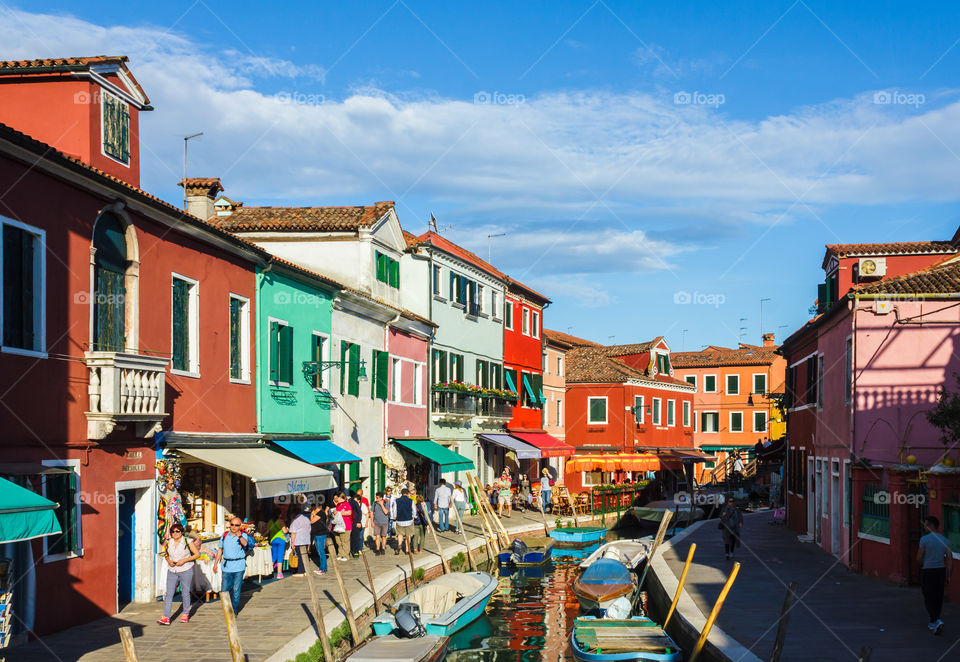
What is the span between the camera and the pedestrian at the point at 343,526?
23.3 meters

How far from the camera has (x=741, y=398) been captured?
241 ft

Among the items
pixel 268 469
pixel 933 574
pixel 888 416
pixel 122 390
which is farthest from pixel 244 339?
pixel 888 416

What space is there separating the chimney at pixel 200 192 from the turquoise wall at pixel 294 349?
14.6 ft

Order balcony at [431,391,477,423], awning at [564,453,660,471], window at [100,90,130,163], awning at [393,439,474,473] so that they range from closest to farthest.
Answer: window at [100,90,130,163], awning at [393,439,474,473], balcony at [431,391,477,423], awning at [564,453,660,471]

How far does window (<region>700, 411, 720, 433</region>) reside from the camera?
73688mm

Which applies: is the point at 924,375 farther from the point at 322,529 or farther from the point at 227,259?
the point at 227,259

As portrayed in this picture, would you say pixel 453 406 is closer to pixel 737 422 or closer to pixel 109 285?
pixel 109 285

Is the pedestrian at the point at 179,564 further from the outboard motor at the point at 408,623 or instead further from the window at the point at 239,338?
the window at the point at 239,338

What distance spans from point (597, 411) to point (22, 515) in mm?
44960

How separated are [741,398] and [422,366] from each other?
44.1 m

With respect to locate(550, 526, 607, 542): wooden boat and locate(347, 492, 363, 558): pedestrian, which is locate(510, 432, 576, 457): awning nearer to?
locate(550, 526, 607, 542): wooden boat

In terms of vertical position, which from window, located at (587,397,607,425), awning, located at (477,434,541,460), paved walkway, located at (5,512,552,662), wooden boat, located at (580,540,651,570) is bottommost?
wooden boat, located at (580,540,651,570)

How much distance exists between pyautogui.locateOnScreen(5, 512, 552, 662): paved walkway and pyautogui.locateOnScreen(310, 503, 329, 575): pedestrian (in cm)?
87

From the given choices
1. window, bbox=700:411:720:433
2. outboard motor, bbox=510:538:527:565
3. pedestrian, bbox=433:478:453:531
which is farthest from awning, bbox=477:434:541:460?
window, bbox=700:411:720:433
